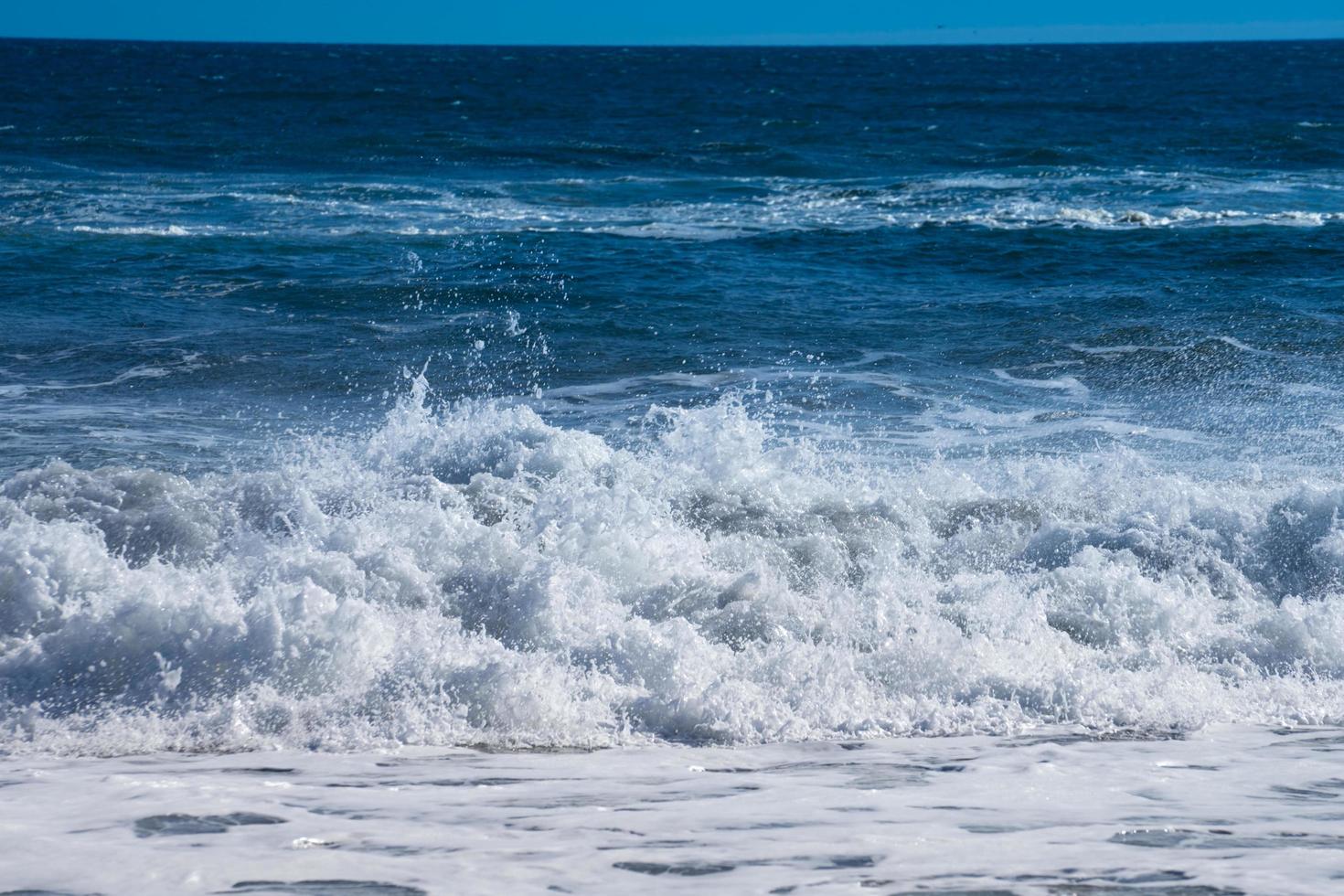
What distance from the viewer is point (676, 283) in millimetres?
13516

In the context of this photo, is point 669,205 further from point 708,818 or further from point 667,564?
point 708,818

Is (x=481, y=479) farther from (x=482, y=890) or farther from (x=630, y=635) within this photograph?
(x=482, y=890)

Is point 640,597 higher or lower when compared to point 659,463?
lower

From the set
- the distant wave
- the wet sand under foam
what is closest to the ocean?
the wet sand under foam

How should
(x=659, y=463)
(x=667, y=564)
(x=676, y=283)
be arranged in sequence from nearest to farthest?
(x=667, y=564)
(x=659, y=463)
(x=676, y=283)

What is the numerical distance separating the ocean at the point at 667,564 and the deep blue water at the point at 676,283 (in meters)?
0.09

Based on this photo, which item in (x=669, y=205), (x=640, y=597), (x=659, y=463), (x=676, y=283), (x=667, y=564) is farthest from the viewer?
(x=669, y=205)

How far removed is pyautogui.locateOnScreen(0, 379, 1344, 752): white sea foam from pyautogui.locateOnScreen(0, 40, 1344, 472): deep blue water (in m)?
1.44

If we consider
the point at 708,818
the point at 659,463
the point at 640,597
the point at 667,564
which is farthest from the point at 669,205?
the point at 708,818

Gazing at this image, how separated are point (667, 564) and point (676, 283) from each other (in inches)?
307

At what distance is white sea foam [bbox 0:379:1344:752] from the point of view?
4.89 meters

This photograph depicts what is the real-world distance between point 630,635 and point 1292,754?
245cm

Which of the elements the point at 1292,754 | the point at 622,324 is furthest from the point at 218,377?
the point at 1292,754

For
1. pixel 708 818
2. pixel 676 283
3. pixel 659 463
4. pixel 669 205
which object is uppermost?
pixel 669 205
